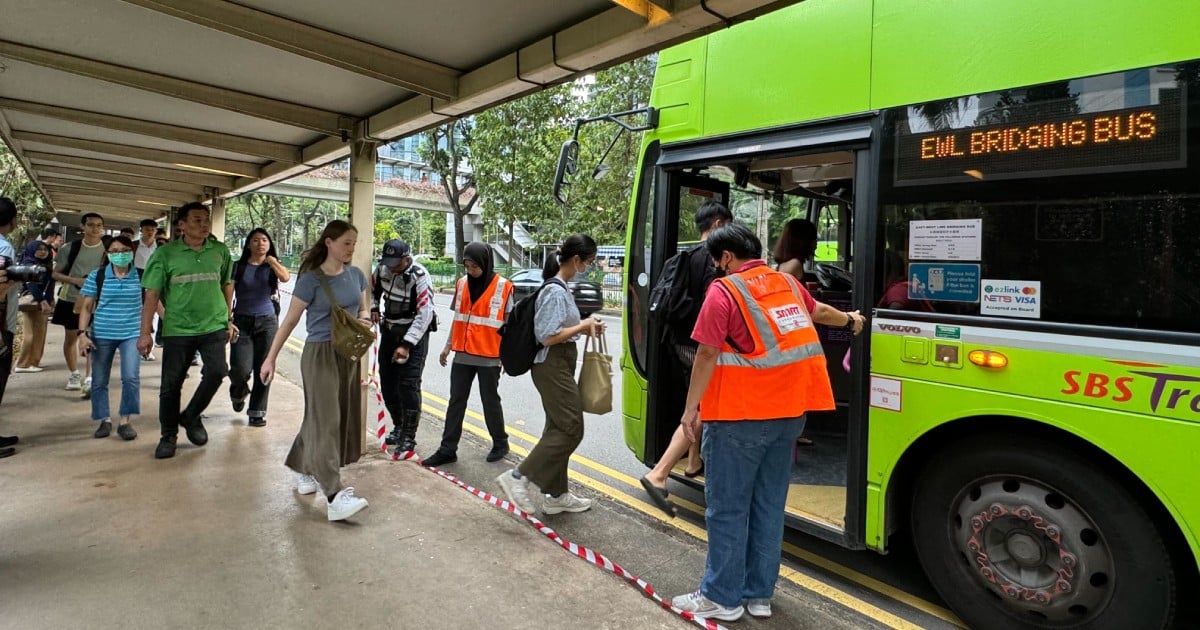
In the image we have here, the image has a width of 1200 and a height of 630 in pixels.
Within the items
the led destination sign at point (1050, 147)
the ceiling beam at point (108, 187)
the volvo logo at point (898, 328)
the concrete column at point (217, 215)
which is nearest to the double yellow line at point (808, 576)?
the volvo logo at point (898, 328)

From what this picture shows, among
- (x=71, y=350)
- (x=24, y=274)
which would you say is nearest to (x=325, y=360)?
(x=24, y=274)

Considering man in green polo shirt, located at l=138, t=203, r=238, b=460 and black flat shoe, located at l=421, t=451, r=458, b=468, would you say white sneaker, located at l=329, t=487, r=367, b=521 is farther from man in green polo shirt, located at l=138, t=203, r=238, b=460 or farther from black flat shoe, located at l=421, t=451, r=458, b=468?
man in green polo shirt, located at l=138, t=203, r=238, b=460

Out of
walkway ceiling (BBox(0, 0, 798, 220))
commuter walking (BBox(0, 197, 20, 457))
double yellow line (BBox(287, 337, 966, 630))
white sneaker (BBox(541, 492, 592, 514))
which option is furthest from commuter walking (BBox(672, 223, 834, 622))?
commuter walking (BBox(0, 197, 20, 457))

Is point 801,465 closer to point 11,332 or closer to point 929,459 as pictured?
point 929,459

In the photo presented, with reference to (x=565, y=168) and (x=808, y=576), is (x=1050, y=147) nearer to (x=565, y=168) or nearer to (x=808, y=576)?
(x=808, y=576)

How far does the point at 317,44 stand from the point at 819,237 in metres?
4.18

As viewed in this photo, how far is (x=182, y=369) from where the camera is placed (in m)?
4.86

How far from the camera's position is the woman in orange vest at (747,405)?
269 centimetres

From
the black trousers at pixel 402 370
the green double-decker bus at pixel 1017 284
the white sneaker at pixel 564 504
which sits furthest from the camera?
the black trousers at pixel 402 370

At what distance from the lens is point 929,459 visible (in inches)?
117

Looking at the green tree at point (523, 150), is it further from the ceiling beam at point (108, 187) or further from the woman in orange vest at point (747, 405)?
the woman in orange vest at point (747, 405)

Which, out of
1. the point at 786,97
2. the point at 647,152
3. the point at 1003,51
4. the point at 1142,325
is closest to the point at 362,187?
the point at 647,152

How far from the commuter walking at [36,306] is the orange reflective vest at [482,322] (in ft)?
15.0

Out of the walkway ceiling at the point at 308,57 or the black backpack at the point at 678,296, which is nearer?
the walkway ceiling at the point at 308,57
